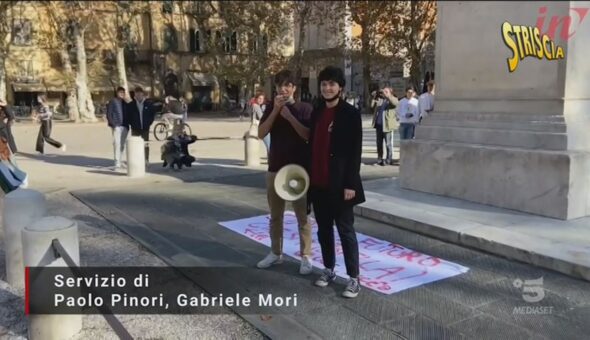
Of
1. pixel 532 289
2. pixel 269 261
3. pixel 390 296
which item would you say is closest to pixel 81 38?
pixel 269 261

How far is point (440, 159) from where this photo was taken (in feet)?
23.4

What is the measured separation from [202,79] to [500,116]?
44.2 metres

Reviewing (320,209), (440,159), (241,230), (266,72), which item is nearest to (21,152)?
(241,230)

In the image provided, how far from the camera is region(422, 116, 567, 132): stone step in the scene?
6.11 meters

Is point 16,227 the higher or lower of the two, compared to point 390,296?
higher

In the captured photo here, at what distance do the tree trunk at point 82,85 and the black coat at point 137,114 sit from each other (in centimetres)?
2283

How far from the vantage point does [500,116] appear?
21.9 feet

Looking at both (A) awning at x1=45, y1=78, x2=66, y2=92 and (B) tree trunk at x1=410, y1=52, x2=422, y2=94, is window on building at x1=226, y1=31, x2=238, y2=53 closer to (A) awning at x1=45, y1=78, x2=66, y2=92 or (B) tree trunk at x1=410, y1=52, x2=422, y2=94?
(A) awning at x1=45, y1=78, x2=66, y2=92

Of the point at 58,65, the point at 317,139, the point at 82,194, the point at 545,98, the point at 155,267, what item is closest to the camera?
the point at 317,139

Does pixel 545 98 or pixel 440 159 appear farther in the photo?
pixel 440 159

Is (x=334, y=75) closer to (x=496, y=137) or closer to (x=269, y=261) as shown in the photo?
(x=269, y=261)

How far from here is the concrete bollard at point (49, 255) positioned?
3.56 m

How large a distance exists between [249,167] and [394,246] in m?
6.73

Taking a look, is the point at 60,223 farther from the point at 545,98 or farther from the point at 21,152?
the point at 21,152
